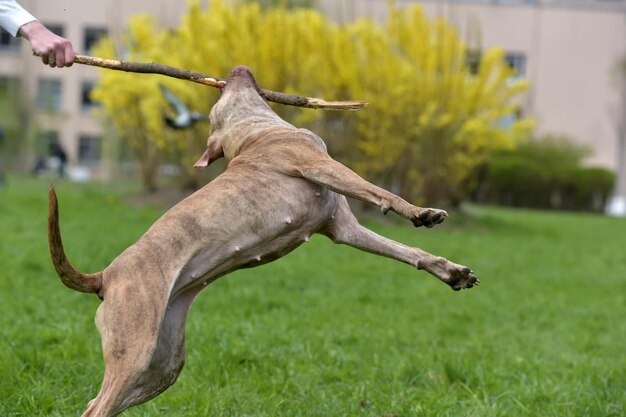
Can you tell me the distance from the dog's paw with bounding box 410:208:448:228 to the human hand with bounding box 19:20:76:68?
5.01 ft

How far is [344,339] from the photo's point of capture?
5.80 metres

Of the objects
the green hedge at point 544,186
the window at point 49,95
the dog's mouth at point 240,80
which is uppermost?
the dog's mouth at point 240,80

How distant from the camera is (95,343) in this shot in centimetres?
508

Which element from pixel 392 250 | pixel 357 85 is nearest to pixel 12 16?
pixel 392 250

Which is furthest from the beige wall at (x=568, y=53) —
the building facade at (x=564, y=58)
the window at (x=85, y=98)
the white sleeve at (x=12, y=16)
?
the white sleeve at (x=12, y=16)

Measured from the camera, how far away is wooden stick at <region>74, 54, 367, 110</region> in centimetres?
348

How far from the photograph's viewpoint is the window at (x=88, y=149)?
140 feet

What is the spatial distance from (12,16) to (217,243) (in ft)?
4.36

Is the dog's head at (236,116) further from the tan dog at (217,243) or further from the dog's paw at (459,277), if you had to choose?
the dog's paw at (459,277)

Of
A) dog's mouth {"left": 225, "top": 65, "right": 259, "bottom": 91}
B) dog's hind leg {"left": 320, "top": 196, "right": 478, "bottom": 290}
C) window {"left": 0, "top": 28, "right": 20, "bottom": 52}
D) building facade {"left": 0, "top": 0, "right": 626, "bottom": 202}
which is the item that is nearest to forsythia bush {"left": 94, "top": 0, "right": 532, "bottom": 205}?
dog's mouth {"left": 225, "top": 65, "right": 259, "bottom": 91}

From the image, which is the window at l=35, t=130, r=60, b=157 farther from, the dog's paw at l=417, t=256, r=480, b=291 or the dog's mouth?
the dog's paw at l=417, t=256, r=480, b=291

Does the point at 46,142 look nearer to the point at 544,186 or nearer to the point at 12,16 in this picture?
the point at 544,186

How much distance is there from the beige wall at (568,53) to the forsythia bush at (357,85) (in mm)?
22723

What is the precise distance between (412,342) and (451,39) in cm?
1044
